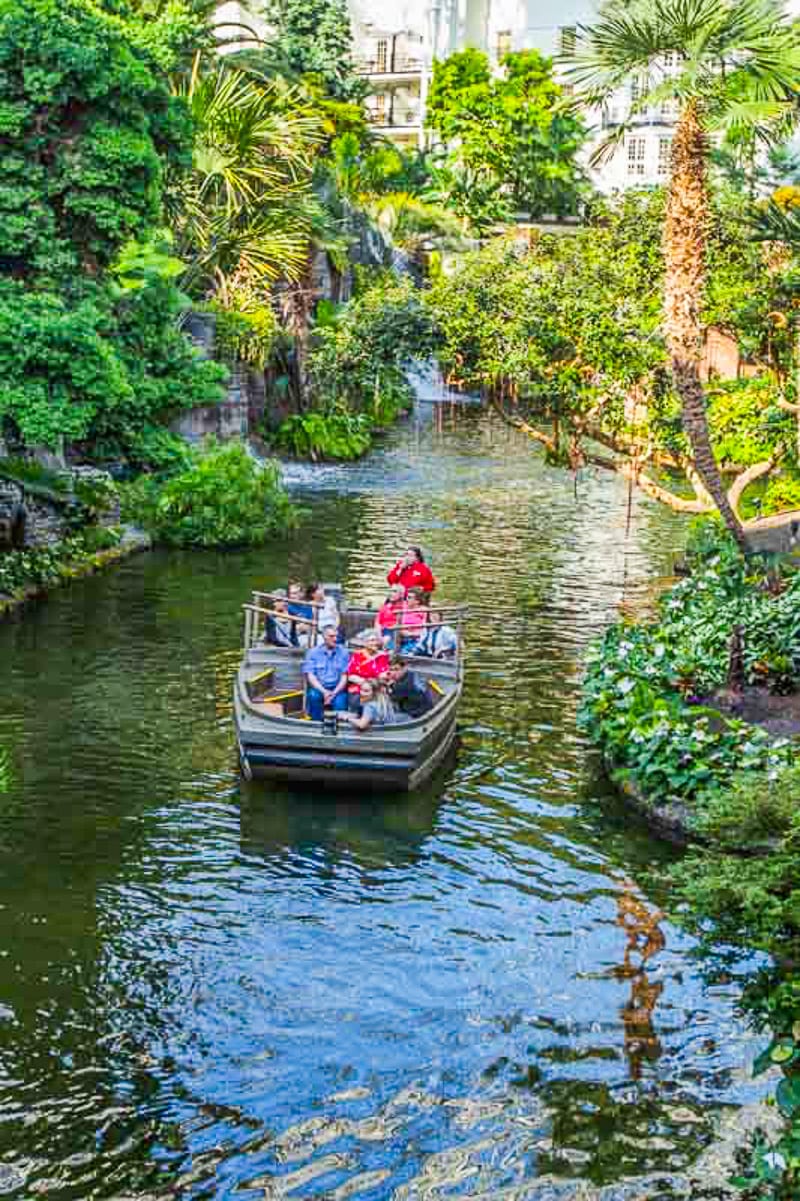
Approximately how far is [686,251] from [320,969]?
9.95m

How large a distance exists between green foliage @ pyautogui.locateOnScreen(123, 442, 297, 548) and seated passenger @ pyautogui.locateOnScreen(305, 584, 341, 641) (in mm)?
9894

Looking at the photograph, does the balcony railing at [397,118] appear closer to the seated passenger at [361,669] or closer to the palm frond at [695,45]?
the palm frond at [695,45]

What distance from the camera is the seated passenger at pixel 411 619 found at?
18984 mm

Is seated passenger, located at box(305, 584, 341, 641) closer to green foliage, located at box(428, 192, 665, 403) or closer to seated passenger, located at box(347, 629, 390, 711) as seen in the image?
seated passenger, located at box(347, 629, 390, 711)

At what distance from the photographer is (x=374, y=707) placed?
16.7 meters

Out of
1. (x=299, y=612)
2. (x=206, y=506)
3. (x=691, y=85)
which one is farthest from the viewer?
(x=206, y=506)

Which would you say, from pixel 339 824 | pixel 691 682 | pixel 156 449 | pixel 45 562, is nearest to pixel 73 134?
pixel 156 449

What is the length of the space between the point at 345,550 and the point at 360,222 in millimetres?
24768

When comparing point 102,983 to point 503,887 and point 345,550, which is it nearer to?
point 503,887

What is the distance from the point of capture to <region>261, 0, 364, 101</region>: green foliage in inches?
2418

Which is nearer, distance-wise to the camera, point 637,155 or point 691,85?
point 691,85

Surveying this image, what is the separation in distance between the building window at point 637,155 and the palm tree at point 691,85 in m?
55.8

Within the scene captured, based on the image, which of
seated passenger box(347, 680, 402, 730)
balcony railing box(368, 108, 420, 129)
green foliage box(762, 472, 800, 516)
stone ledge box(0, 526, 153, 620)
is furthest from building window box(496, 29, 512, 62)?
seated passenger box(347, 680, 402, 730)

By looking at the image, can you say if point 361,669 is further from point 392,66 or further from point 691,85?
point 392,66
